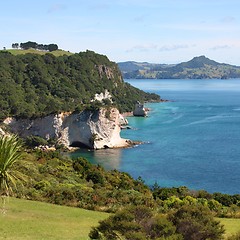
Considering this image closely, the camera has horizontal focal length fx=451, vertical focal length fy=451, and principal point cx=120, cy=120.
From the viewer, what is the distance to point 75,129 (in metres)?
74.6

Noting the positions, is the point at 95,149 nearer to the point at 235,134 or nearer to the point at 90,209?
the point at 235,134

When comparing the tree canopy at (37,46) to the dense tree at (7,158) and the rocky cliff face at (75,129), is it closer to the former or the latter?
the rocky cliff face at (75,129)

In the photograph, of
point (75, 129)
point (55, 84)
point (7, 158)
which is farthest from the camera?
point (55, 84)

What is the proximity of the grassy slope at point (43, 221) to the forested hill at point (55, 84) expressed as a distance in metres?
55.6

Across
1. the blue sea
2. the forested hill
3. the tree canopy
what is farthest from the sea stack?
the tree canopy

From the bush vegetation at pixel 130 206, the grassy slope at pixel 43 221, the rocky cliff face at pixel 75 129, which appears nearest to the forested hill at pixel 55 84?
the rocky cliff face at pixel 75 129

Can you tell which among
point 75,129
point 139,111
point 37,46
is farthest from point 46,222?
point 37,46

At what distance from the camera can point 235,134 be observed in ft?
269

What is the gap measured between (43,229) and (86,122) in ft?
199

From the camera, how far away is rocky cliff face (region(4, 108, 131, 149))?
240 ft

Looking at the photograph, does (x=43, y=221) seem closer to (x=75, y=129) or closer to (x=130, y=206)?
(x=130, y=206)

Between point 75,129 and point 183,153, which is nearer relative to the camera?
point 183,153

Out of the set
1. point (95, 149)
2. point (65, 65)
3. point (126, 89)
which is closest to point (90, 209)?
point (95, 149)

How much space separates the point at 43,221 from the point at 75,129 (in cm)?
5915
